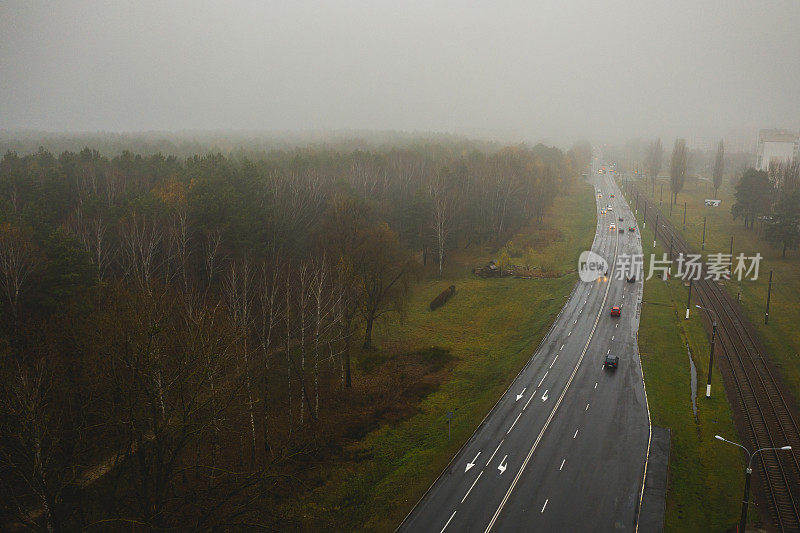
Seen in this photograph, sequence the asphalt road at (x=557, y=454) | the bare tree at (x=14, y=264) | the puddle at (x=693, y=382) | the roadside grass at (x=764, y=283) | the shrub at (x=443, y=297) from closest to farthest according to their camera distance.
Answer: the asphalt road at (x=557, y=454), the bare tree at (x=14, y=264), the puddle at (x=693, y=382), the roadside grass at (x=764, y=283), the shrub at (x=443, y=297)

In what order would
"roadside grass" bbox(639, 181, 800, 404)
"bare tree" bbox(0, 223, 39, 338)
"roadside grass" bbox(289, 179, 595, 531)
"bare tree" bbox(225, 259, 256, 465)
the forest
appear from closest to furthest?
1. the forest
2. "roadside grass" bbox(289, 179, 595, 531)
3. "bare tree" bbox(225, 259, 256, 465)
4. "bare tree" bbox(0, 223, 39, 338)
5. "roadside grass" bbox(639, 181, 800, 404)

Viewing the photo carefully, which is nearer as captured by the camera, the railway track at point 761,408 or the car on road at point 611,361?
the railway track at point 761,408

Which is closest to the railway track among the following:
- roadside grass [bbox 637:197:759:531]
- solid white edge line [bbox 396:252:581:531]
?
roadside grass [bbox 637:197:759:531]

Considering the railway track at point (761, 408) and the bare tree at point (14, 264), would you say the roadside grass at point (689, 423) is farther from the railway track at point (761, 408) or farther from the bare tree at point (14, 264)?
the bare tree at point (14, 264)

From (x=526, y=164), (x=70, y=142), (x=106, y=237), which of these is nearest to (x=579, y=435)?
(x=106, y=237)

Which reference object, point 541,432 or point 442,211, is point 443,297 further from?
point 541,432

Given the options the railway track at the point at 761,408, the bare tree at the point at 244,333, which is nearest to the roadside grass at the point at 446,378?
the bare tree at the point at 244,333

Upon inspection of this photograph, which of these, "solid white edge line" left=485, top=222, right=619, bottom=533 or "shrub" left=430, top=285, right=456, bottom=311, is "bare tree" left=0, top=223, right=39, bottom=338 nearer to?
"solid white edge line" left=485, top=222, right=619, bottom=533
